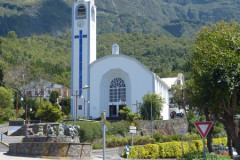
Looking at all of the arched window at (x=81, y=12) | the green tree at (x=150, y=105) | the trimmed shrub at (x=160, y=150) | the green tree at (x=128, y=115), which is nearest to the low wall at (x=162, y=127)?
the green tree at (x=128, y=115)

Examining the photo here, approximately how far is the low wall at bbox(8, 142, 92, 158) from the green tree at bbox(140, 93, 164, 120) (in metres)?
27.2

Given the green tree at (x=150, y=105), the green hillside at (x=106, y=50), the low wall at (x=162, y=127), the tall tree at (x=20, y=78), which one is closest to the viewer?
the low wall at (x=162, y=127)

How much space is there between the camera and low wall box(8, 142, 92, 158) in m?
22.0

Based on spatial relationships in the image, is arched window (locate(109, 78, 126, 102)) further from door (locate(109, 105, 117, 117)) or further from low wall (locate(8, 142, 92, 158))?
low wall (locate(8, 142, 92, 158))

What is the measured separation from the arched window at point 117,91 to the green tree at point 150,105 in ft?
22.5

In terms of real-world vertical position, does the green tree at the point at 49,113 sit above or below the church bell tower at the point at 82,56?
below

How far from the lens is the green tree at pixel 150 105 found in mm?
49628

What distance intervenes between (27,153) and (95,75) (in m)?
34.1

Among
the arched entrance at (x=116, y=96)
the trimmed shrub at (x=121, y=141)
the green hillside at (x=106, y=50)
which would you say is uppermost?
the green hillside at (x=106, y=50)

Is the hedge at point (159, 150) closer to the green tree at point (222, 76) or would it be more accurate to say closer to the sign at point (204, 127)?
the green tree at point (222, 76)

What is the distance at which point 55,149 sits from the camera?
22.0 m

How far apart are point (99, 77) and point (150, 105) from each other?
418 inches

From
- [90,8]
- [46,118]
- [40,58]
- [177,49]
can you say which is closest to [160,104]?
[46,118]

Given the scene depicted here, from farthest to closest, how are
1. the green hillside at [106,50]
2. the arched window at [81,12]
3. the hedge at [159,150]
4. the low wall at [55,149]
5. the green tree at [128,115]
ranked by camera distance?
the green hillside at [106,50]
the arched window at [81,12]
the green tree at [128,115]
the hedge at [159,150]
the low wall at [55,149]
